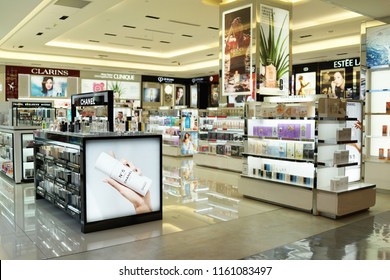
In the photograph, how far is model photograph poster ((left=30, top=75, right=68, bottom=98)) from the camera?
16047 millimetres

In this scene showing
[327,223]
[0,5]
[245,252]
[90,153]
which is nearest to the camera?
[245,252]

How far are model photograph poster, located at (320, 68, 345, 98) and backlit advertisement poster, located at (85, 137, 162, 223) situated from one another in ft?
35.9

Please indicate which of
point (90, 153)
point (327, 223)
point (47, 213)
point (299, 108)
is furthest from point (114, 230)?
point (299, 108)

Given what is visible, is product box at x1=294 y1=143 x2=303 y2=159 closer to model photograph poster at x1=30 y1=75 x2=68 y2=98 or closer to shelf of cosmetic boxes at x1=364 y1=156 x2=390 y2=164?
shelf of cosmetic boxes at x1=364 y1=156 x2=390 y2=164

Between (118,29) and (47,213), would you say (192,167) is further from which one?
(47,213)

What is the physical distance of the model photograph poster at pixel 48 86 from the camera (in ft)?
52.6

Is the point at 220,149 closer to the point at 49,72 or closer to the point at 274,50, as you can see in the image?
the point at 274,50

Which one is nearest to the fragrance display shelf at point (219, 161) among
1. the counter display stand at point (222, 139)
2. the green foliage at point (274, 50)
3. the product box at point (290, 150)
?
the counter display stand at point (222, 139)

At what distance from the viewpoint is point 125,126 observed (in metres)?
11.5

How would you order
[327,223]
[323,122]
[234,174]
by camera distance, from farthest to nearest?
[234,174]
[323,122]
[327,223]

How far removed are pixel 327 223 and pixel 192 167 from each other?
5625 mm

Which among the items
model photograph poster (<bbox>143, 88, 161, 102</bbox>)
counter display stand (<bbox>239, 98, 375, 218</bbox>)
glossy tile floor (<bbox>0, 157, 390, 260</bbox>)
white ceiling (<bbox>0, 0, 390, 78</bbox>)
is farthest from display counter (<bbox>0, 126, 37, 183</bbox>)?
model photograph poster (<bbox>143, 88, 161, 102</bbox>)

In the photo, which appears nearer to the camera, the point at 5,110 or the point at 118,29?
the point at 5,110

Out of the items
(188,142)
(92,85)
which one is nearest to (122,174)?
(188,142)
